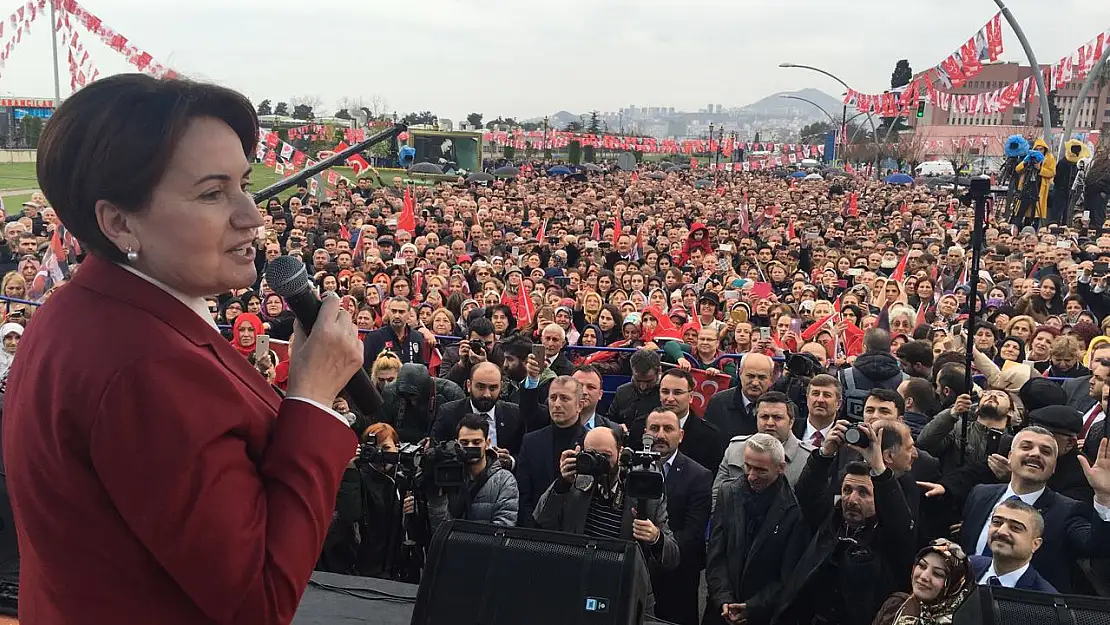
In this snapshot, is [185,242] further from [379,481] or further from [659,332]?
[659,332]

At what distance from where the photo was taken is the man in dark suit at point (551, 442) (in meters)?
5.45

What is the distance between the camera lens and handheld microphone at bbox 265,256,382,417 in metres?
1.50

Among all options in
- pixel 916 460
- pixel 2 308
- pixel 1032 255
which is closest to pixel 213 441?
pixel 916 460

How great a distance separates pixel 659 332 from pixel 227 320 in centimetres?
424

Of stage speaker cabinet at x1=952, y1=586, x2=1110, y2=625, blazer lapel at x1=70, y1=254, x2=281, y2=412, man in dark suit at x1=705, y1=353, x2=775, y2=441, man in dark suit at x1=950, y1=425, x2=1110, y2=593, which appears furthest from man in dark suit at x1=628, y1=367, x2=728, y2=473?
blazer lapel at x1=70, y1=254, x2=281, y2=412

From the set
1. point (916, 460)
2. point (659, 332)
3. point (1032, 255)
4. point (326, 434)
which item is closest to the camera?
point (326, 434)

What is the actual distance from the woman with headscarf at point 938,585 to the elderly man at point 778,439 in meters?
1.51

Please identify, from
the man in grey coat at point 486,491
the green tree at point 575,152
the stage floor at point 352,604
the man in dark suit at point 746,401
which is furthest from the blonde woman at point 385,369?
the green tree at point 575,152

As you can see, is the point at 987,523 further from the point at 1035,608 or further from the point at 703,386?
the point at 703,386

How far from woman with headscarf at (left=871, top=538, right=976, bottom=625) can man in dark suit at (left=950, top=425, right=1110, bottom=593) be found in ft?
2.52

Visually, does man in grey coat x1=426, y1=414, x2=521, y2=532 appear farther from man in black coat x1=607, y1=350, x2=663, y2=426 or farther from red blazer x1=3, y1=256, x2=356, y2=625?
red blazer x1=3, y1=256, x2=356, y2=625

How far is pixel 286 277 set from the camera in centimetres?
153

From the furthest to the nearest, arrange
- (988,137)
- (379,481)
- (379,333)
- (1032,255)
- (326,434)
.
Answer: (988,137) → (1032,255) → (379,333) → (379,481) → (326,434)

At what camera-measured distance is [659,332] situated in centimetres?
897
